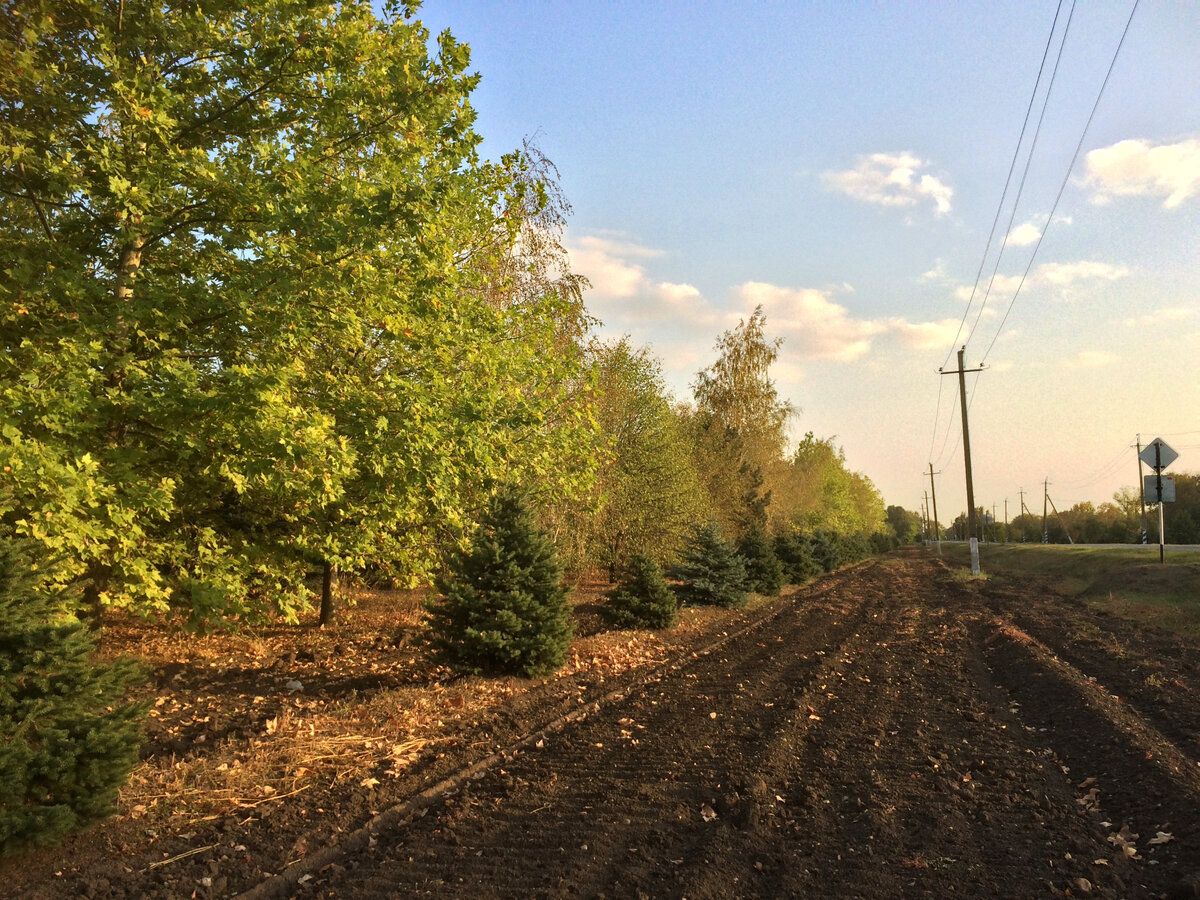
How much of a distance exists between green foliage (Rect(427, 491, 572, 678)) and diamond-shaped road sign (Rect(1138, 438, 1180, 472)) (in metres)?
21.4

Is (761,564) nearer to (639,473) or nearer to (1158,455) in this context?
(639,473)

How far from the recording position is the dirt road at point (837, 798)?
12.3 ft

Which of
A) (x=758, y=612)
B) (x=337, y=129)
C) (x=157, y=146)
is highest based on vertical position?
(x=337, y=129)

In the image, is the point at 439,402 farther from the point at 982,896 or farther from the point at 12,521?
the point at 982,896

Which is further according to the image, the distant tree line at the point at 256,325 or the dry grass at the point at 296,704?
the distant tree line at the point at 256,325

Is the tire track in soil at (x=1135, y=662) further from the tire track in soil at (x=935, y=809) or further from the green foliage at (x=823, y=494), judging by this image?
the green foliage at (x=823, y=494)

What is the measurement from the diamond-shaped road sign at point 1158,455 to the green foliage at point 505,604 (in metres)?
21.4

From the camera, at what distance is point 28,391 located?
601cm

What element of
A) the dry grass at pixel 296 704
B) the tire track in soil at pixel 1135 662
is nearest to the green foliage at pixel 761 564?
the tire track in soil at pixel 1135 662

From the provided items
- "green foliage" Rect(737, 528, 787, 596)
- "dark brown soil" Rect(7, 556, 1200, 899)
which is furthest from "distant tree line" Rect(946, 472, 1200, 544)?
"dark brown soil" Rect(7, 556, 1200, 899)

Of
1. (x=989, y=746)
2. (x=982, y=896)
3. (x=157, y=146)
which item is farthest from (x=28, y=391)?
(x=989, y=746)

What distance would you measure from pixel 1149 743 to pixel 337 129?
10.5m

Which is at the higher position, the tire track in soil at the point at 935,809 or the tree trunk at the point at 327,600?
the tree trunk at the point at 327,600

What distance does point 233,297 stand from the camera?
7.14m
